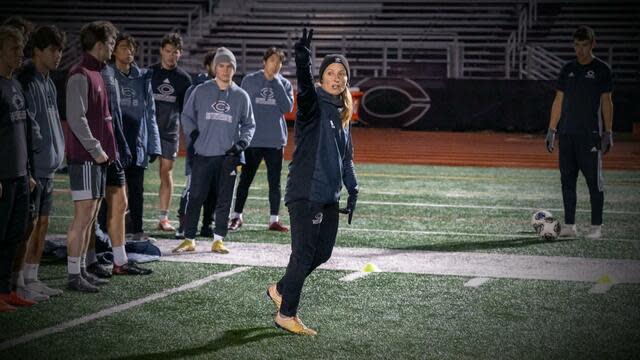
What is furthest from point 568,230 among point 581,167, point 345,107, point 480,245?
point 345,107

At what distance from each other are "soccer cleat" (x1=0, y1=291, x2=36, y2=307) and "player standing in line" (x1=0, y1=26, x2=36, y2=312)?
0.21 ft

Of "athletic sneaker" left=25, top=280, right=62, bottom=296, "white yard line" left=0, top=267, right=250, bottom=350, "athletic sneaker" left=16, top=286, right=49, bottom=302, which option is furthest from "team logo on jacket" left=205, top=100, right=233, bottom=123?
"athletic sneaker" left=16, top=286, right=49, bottom=302

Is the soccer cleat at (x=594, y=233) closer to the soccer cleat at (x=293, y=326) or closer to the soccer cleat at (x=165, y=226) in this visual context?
the soccer cleat at (x=165, y=226)

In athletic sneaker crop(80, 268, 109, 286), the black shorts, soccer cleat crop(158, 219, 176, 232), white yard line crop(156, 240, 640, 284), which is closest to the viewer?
athletic sneaker crop(80, 268, 109, 286)

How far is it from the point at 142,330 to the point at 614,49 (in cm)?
2574

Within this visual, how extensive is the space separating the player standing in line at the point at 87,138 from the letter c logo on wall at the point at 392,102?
788 inches

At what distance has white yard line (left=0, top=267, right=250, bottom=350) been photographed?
5.96m

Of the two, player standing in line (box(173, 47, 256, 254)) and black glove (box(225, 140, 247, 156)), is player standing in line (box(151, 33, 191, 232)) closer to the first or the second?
player standing in line (box(173, 47, 256, 254))

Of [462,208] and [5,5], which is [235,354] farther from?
[5,5]

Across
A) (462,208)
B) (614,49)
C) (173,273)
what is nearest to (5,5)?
(614,49)

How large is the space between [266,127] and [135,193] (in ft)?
6.58

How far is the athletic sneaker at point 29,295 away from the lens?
701 centimetres

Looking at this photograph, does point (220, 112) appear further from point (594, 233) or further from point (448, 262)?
point (594, 233)

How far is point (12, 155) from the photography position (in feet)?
21.2
